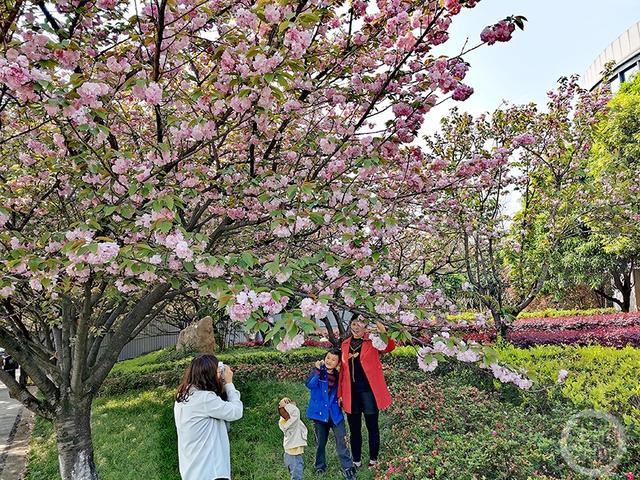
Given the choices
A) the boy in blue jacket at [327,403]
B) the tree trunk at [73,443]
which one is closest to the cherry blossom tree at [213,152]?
the tree trunk at [73,443]

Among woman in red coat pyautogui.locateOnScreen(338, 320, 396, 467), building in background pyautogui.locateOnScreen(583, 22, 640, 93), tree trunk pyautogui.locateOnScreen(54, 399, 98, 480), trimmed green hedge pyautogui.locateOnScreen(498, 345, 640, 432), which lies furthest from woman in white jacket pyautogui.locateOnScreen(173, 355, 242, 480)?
building in background pyautogui.locateOnScreen(583, 22, 640, 93)

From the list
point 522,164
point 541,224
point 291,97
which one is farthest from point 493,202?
point 291,97

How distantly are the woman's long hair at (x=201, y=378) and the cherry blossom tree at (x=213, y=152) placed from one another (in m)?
0.61

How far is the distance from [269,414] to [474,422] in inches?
125

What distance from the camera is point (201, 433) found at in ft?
10.2

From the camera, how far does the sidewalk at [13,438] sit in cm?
670

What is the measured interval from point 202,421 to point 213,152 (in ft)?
6.03

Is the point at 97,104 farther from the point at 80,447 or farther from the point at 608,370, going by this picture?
the point at 608,370

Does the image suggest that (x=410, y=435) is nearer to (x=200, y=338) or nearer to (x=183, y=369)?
(x=183, y=369)

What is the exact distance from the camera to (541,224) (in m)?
8.83

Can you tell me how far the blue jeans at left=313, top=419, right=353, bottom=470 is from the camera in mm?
4430

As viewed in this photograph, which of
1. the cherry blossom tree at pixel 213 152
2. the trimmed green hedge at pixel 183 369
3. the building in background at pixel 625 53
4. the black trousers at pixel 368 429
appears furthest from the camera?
the building in background at pixel 625 53

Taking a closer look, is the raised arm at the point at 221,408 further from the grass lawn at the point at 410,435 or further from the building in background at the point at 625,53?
the building in background at the point at 625,53

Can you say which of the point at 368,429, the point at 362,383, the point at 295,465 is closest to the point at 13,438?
the point at 295,465
